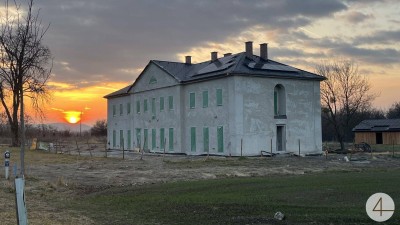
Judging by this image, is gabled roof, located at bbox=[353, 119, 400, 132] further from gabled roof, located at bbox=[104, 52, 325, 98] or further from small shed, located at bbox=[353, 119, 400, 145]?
gabled roof, located at bbox=[104, 52, 325, 98]

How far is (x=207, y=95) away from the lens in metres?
41.0

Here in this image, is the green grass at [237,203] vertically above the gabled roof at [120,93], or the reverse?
the gabled roof at [120,93]

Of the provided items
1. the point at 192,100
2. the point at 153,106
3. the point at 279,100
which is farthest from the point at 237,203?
the point at 153,106

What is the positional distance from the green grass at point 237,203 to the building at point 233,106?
21.2 metres

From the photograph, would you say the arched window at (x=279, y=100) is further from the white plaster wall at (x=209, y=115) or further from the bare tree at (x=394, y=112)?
the bare tree at (x=394, y=112)

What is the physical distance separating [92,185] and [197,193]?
5.45 metres

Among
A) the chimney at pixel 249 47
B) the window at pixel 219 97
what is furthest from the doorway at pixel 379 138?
the window at pixel 219 97

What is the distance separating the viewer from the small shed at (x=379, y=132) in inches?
2726

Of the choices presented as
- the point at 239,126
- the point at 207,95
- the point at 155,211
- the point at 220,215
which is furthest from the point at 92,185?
the point at 207,95

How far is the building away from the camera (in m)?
38.3

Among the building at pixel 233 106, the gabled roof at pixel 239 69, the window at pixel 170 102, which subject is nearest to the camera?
the building at pixel 233 106

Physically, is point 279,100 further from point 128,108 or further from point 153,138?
point 128,108

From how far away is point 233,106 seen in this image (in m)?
38.0

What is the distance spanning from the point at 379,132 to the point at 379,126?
880mm
